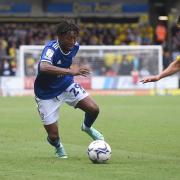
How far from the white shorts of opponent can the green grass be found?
65 cm

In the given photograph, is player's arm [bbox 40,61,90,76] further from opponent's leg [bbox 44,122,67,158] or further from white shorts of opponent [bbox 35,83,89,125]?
opponent's leg [bbox 44,122,67,158]

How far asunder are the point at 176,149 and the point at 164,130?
409 cm

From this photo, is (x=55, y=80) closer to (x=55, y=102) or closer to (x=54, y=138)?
(x=55, y=102)

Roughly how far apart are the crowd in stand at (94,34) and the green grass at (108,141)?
18516 millimetres

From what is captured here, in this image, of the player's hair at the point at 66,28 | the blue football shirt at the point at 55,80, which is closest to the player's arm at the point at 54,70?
the blue football shirt at the point at 55,80

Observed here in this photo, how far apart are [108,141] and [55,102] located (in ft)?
10.5

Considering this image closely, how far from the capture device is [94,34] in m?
44.6

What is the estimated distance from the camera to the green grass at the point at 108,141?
1004cm

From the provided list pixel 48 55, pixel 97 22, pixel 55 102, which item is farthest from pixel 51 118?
pixel 97 22

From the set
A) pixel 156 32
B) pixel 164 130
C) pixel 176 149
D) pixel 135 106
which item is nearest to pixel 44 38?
pixel 156 32

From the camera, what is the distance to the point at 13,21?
1763 inches

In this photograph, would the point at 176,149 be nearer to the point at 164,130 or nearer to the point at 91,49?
the point at 164,130

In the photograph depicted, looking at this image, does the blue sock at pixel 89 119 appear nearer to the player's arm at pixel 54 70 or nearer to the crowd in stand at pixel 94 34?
the player's arm at pixel 54 70

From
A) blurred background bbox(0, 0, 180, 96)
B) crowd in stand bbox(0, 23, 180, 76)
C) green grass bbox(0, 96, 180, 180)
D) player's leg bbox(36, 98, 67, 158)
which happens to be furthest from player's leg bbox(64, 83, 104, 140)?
crowd in stand bbox(0, 23, 180, 76)
